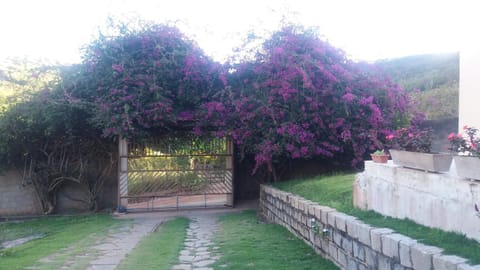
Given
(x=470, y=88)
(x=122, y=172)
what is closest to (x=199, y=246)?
(x=470, y=88)

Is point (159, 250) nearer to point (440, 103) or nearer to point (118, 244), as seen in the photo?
point (118, 244)

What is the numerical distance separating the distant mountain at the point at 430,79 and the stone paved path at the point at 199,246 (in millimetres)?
6103

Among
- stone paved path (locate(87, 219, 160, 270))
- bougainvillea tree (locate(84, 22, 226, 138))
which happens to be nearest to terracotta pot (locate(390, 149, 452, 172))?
stone paved path (locate(87, 219, 160, 270))

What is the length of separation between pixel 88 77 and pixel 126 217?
3.76m

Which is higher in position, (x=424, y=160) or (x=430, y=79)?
(x=430, y=79)

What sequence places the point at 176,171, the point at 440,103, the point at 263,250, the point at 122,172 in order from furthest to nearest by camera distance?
the point at 440,103 < the point at 176,171 < the point at 122,172 < the point at 263,250

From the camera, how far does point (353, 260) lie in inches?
204

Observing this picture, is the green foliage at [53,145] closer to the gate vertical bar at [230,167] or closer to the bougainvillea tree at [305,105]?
the gate vertical bar at [230,167]

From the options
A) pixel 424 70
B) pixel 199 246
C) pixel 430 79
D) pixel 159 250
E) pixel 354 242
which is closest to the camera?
pixel 354 242

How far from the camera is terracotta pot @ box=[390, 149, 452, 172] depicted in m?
4.38

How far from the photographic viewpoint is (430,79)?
18.2 m

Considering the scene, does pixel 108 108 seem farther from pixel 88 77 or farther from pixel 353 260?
pixel 353 260

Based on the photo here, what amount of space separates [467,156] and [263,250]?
3635 millimetres

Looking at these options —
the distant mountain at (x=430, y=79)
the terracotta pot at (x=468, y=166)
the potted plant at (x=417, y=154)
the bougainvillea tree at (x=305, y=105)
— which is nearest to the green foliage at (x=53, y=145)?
the bougainvillea tree at (x=305, y=105)
